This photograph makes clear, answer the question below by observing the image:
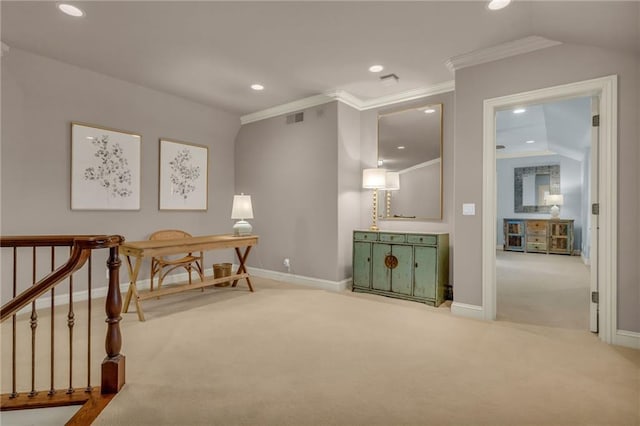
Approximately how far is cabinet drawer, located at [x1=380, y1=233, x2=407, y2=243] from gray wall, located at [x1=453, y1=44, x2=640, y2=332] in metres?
0.70

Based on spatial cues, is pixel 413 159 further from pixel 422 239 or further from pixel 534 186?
pixel 534 186

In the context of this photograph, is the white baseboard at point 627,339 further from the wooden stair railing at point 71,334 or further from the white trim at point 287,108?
the white trim at point 287,108

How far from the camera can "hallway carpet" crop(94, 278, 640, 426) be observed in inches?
67.9

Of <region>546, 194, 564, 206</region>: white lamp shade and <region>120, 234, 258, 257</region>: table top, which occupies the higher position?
<region>546, 194, 564, 206</region>: white lamp shade

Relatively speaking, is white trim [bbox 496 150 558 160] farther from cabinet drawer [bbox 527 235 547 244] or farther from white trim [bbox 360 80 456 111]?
white trim [bbox 360 80 456 111]

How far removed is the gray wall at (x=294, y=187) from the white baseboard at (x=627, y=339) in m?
2.77

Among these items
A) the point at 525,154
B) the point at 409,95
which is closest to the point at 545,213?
the point at 525,154

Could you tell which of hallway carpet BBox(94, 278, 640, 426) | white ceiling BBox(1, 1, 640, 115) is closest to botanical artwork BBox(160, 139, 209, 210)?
white ceiling BBox(1, 1, 640, 115)

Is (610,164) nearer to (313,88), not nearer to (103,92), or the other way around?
(313,88)

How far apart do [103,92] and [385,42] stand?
10.7 ft

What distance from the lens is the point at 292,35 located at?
297 centimetres

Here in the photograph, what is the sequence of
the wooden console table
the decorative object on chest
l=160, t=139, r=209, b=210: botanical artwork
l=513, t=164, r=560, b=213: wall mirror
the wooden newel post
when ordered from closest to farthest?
1. the wooden newel post
2. the wooden console table
3. l=160, t=139, r=209, b=210: botanical artwork
4. the decorative object on chest
5. l=513, t=164, r=560, b=213: wall mirror

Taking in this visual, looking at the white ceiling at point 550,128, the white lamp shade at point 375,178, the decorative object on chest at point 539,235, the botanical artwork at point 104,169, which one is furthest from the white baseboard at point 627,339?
the decorative object on chest at point 539,235

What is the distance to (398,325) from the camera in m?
3.07
